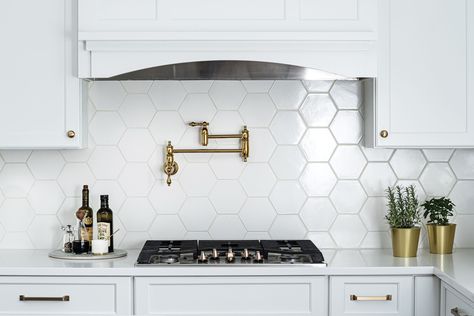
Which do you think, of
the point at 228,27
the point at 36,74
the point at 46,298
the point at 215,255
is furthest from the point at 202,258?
the point at 36,74

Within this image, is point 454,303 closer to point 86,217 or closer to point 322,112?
point 322,112

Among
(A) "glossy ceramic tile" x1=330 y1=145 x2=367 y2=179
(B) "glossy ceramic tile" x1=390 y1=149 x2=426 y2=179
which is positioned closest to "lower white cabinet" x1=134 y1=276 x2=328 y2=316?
(A) "glossy ceramic tile" x1=330 y1=145 x2=367 y2=179

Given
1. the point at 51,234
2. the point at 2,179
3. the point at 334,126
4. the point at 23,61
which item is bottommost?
the point at 51,234

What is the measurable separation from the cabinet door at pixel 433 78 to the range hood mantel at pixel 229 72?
10.0 inches

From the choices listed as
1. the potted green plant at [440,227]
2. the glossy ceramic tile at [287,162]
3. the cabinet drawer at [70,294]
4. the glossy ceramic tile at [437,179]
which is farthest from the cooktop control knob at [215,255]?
the glossy ceramic tile at [437,179]

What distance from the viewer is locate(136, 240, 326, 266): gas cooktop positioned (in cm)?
323

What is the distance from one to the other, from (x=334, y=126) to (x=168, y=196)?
0.85 metres

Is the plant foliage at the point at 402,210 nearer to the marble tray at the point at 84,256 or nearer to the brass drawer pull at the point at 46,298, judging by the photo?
the marble tray at the point at 84,256

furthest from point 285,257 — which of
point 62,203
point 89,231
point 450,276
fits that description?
point 62,203

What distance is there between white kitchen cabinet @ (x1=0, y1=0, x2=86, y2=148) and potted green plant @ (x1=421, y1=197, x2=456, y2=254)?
5.33 ft

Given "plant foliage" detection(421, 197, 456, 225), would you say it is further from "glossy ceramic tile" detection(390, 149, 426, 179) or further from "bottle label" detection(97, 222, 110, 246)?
"bottle label" detection(97, 222, 110, 246)

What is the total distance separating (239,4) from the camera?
3.31m

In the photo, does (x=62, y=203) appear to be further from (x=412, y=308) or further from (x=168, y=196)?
(x=412, y=308)

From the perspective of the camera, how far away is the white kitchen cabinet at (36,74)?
340 centimetres
